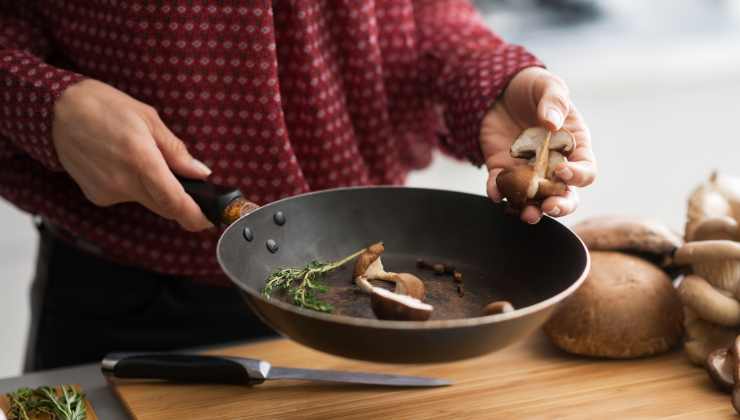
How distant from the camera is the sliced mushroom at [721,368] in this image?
2.94 feet

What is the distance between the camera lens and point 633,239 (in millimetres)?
1048

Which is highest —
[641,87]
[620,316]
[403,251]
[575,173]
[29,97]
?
[29,97]

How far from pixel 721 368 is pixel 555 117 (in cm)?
34

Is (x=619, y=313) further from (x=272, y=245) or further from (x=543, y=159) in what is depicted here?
(x=272, y=245)

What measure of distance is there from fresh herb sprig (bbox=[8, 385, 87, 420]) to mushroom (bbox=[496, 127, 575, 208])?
504 mm

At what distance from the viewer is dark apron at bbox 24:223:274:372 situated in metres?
1.16

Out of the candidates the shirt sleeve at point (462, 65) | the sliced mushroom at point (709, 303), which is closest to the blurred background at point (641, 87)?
the shirt sleeve at point (462, 65)

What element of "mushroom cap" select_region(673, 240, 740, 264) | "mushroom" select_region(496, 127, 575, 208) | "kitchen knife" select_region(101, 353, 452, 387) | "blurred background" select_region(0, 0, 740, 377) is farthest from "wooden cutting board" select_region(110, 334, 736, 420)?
"blurred background" select_region(0, 0, 740, 377)

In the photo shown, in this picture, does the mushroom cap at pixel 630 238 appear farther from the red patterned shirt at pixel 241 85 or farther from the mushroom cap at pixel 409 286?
the mushroom cap at pixel 409 286

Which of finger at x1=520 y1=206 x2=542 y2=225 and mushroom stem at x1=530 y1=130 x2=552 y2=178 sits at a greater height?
mushroom stem at x1=530 y1=130 x2=552 y2=178

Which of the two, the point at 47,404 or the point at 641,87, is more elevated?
the point at 47,404

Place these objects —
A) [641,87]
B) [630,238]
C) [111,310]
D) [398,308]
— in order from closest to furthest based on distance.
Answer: [398,308] < [630,238] < [111,310] < [641,87]

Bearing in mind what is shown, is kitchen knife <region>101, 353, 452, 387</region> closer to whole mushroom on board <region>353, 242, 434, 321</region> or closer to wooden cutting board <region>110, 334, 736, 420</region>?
wooden cutting board <region>110, 334, 736, 420</region>

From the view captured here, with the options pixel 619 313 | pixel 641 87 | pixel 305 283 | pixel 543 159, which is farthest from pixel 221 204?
pixel 641 87
